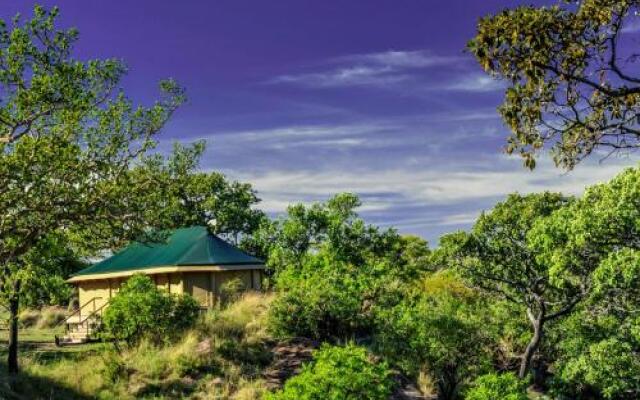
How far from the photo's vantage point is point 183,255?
1382 inches

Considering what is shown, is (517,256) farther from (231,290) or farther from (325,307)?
(231,290)

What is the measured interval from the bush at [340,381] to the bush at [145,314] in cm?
1288

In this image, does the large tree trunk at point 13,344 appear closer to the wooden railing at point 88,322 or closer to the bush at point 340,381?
the wooden railing at point 88,322

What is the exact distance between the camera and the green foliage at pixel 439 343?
2208 cm

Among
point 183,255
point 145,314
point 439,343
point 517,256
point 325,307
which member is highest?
point 183,255

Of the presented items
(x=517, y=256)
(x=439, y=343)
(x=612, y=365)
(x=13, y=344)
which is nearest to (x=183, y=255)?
(x=13, y=344)

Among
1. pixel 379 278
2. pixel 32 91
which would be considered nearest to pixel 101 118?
pixel 32 91

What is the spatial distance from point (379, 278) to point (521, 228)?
36.3ft

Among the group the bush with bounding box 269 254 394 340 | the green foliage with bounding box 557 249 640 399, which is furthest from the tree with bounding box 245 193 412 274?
the green foliage with bounding box 557 249 640 399

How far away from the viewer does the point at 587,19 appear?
10000 mm

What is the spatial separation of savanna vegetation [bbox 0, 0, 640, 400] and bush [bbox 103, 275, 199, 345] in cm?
7

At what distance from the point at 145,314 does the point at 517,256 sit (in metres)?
14.5

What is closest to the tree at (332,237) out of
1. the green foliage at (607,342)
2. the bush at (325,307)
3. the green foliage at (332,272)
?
the green foliage at (332,272)

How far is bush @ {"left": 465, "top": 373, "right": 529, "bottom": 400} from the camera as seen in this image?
56.8ft
